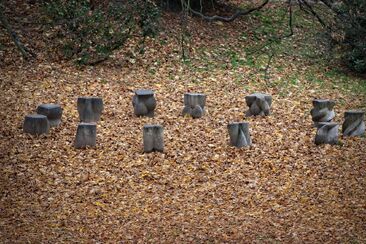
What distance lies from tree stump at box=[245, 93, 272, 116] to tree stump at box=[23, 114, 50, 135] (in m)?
3.16

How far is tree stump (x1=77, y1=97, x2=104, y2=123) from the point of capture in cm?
1038

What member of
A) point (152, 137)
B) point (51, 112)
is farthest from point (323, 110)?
point (51, 112)

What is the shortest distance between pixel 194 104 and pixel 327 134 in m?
2.16

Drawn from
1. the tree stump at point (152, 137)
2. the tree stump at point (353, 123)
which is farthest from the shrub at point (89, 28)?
the tree stump at point (353, 123)

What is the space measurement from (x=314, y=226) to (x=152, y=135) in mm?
2787

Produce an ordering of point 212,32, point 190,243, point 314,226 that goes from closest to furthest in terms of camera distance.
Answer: point 190,243 → point 314,226 → point 212,32

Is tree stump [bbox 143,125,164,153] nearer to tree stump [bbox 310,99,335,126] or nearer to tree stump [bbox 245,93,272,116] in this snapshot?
tree stump [bbox 245,93,272,116]

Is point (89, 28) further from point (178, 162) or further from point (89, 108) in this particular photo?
point (178, 162)

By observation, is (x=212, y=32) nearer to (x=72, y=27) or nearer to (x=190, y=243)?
(x=72, y=27)

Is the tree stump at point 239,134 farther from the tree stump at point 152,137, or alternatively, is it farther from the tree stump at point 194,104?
the tree stump at point 194,104

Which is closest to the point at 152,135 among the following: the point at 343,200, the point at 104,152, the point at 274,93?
the point at 104,152

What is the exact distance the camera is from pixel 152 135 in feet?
30.3

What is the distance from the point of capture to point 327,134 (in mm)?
9750

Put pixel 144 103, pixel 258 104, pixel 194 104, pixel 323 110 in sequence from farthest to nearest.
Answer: pixel 258 104 → pixel 194 104 → pixel 144 103 → pixel 323 110
